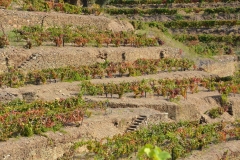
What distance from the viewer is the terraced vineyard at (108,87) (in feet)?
49.6

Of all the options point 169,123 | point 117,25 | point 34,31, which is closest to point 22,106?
point 169,123

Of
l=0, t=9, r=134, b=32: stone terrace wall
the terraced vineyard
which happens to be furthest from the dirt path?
l=0, t=9, r=134, b=32: stone terrace wall

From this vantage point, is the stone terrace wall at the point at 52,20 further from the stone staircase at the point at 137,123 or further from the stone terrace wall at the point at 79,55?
the stone staircase at the point at 137,123

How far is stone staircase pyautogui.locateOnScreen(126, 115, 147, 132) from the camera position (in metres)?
18.1

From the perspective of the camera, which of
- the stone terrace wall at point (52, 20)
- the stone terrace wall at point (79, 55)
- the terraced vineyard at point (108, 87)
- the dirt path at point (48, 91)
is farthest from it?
the stone terrace wall at point (52, 20)

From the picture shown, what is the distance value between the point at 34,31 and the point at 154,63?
7.97 m

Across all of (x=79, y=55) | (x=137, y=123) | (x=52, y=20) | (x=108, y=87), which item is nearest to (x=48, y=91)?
(x=108, y=87)

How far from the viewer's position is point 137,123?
18359 millimetres

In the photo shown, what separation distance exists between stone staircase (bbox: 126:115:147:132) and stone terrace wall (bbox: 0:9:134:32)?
11061 millimetres

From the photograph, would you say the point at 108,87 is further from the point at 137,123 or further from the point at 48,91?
the point at 137,123

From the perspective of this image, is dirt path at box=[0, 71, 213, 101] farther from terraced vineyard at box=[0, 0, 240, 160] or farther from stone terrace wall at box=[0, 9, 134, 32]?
stone terrace wall at box=[0, 9, 134, 32]

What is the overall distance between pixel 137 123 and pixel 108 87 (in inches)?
158

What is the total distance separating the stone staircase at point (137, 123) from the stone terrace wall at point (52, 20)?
11061mm

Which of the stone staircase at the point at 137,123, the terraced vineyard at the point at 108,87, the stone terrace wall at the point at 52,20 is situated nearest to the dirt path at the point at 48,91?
the terraced vineyard at the point at 108,87
